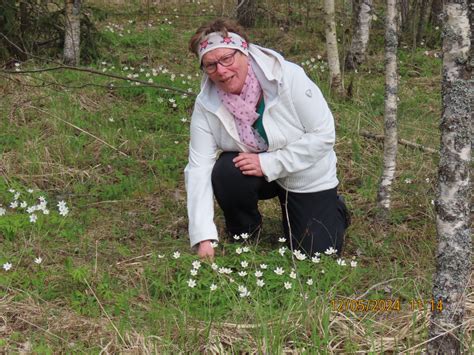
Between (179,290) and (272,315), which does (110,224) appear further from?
(272,315)

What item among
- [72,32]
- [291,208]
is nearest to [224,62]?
[291,208]

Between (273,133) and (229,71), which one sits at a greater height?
(229,71)

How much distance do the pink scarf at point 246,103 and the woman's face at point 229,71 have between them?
36 millimetres

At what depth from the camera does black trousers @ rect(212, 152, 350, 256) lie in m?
3.82

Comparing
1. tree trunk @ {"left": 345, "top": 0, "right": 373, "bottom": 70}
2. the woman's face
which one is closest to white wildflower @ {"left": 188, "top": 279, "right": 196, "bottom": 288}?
the woman's face

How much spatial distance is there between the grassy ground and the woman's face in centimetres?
94

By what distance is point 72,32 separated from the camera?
7148 millimetres

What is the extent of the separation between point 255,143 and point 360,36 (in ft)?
17.4

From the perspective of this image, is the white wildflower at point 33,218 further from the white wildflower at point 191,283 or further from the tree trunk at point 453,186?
the tree trunk at point 453,186

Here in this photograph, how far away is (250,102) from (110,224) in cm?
136

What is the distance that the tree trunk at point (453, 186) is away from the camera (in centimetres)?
228

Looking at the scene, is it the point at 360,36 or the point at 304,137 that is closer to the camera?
the point at 304,137

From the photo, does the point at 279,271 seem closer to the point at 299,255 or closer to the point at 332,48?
the point at 299,255
